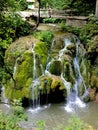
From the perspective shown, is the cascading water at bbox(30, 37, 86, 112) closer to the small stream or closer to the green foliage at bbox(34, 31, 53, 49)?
the small stream

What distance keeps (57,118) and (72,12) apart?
25.2 feet

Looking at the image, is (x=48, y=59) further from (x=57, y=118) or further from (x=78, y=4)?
(x=78, y=4)

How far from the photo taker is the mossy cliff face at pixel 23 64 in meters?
11.4

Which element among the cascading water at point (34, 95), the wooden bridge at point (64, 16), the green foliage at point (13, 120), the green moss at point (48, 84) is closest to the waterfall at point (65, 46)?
the green moss at point (48, 84)

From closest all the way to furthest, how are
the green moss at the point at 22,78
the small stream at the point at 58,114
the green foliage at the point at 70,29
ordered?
A: the small stream at the point at 58,114 → the green moss at the point at 22,78 → the green foliage at the point at 70,29

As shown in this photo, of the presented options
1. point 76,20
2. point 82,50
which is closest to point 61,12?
point 76,20

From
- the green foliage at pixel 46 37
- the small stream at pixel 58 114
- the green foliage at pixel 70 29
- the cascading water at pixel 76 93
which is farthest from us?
the green foliage at pixel 70 29

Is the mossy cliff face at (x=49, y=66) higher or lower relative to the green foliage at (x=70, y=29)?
lower

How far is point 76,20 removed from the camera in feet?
50.9

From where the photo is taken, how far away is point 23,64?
38.2 feet

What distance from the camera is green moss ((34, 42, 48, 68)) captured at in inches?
476

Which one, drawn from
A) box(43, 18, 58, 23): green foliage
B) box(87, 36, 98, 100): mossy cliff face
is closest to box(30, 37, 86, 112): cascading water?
box(87, 36, 98, 100): mossy cliff face

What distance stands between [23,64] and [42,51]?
1047mm

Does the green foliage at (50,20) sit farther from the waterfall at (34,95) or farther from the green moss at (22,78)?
the waterfall at (34,95)
